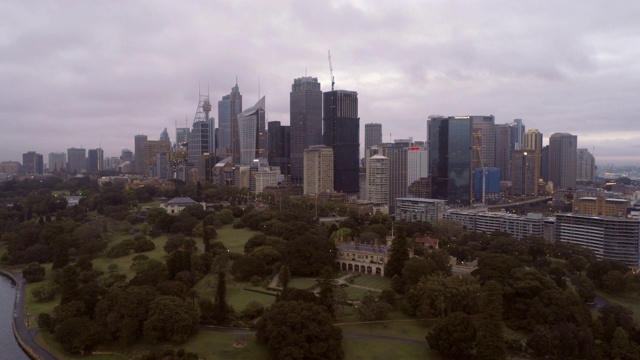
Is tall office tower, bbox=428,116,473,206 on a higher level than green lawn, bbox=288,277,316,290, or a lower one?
→ higher

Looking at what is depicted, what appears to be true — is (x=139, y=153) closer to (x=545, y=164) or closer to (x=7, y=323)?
(x=545, y=164)

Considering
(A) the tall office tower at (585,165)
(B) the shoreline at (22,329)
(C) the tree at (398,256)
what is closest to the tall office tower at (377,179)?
(C) the tree at (398,256)

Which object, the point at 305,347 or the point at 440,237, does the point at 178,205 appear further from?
the point at 305,347

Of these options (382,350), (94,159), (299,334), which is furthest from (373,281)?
(94,159)

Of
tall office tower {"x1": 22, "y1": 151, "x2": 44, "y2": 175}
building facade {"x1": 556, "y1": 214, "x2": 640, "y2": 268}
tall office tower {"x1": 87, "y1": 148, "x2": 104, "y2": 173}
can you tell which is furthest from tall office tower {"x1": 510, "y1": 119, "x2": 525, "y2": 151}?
tall office tower {"x1": 22, "y1": 151, "x2": 44, "y2": 175}

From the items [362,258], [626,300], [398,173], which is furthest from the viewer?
[398,173]

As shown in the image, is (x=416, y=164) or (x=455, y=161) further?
(x=416, y=164)

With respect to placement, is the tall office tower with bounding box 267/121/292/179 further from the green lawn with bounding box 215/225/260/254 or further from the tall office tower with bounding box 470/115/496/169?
the green lawn with bounding box 215/225/260/254
